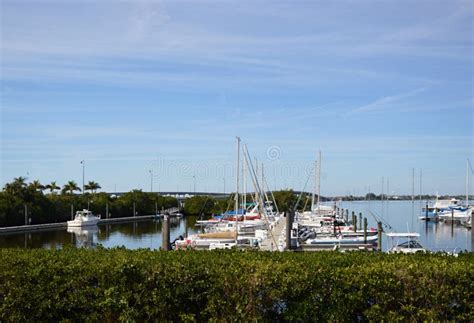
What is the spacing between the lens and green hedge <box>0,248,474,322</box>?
9.10m

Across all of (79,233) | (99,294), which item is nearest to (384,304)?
(99,294)

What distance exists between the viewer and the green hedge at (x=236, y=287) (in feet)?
29.9

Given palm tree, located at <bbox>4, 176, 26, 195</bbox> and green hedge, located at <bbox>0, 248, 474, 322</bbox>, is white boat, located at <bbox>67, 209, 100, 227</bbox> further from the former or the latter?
green hedge, located at <bbox>0, 248, 474, 322</bbox>

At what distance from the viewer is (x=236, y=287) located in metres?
9.38

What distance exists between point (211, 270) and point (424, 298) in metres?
3.82

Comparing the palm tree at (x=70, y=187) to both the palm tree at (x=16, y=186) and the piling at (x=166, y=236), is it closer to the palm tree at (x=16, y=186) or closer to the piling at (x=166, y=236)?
the palm tree at (x=16, y=186)

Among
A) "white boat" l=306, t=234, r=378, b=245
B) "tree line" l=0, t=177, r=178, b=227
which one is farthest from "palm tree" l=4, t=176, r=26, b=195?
"white boat" l=306, t=234, r=378, b=245

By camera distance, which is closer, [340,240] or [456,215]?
[340,240]

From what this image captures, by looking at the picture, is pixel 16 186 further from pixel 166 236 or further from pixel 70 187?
pixel 166 236

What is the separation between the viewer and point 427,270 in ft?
29.9

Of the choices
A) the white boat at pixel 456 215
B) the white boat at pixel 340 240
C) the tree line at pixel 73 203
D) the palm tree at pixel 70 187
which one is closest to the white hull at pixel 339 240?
the white boat at pixel 340 240

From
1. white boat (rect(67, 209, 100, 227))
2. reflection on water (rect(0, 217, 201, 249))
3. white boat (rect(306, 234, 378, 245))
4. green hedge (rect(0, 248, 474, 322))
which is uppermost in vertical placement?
green hedge (rect(0, 248, 474, 322))

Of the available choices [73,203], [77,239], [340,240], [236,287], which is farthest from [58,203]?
[236,287]

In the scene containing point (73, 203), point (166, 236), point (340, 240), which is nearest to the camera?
point (166, 236)
